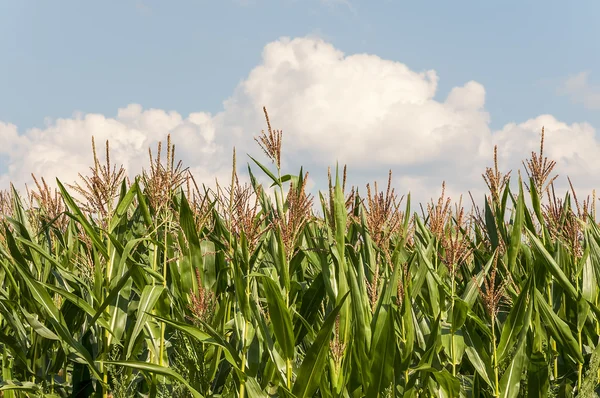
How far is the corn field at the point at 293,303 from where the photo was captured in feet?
9.23

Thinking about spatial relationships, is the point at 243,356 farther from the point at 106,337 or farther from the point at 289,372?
the point at 106,337

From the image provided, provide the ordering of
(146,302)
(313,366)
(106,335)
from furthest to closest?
(106,335) → (146,302) → (313,366)

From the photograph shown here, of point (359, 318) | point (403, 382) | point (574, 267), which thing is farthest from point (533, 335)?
point (359, 318)

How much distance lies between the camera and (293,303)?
11.5 ft

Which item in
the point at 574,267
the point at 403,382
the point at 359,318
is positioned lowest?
the point at 403,382

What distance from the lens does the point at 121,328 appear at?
3426 millimetres

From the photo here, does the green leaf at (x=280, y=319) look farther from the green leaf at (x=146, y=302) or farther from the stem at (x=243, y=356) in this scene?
the green leaf at (x=146, y=302)

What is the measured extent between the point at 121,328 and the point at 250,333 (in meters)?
0.87

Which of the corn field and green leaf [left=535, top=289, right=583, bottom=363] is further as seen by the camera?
green leaf [left=535, top=289, right=583, bottom=363]

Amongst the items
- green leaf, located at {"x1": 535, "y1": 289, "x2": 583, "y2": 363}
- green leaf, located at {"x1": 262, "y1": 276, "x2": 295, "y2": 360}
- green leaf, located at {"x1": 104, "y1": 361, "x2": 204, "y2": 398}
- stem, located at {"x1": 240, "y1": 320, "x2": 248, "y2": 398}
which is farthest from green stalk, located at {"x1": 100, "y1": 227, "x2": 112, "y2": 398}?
green leaf, located at {"x1": 535, "y1": 289, "x2": 583, "y2": 363}

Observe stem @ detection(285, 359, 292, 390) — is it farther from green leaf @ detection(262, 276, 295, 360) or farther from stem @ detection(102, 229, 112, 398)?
stem @ detection(102, 229, 112, 398)

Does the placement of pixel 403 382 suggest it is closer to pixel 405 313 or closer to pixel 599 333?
pixel 405 313

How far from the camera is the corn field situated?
9.23 feet

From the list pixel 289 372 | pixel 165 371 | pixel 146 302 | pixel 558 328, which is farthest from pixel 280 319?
pixel 558 328
